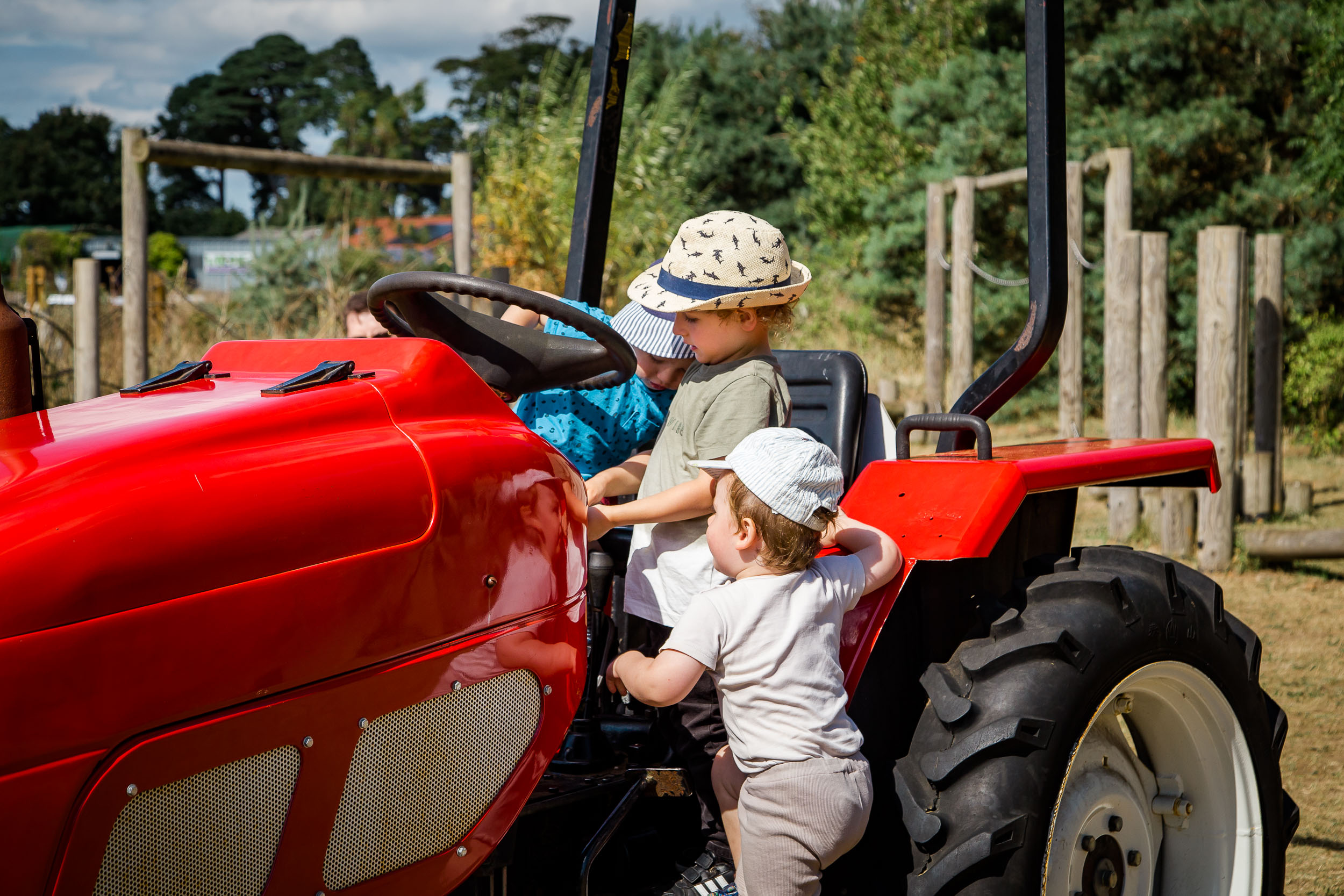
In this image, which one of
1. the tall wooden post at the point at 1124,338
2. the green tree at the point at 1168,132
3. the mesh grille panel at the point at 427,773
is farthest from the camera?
the green tree at the point at 1168,132

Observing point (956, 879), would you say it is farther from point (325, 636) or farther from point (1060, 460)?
point (325, 636)

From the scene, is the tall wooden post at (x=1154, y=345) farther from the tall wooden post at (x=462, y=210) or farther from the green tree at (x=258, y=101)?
the green tree at (x=258, y=101)

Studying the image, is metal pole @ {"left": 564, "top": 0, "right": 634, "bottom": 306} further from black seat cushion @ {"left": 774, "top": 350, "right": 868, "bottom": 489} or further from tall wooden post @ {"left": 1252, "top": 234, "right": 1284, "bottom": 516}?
tall wooden post @ {"left": 1252, "top": 234, "right": 1284, "bottom": 516}

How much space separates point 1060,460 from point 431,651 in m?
1.16

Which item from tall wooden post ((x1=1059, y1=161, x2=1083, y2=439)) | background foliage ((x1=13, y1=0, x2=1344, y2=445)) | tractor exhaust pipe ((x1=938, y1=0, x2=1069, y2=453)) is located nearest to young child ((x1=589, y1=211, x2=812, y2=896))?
tractor exhaust pipe ((x1=938, y1=0, x2=1069, y2=453))

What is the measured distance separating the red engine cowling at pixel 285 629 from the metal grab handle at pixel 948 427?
0.68 meters

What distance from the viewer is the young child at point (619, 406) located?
2.40 metres

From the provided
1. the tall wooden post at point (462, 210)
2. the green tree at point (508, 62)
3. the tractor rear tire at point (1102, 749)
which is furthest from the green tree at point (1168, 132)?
the green tree at point (508, 62)

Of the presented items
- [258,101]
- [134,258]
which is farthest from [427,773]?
[258,101]

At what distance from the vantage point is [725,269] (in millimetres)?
1990

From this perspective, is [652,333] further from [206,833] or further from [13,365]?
[206,833]

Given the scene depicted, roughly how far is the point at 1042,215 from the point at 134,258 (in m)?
4.59

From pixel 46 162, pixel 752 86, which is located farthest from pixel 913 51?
pixel 46 162

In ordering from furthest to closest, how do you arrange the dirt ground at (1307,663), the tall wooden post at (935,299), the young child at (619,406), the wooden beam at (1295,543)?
the tall wooden post at (935,299) < the wooden beam at (1295,543) < the dirt ground at (1307,663) < the young child at (619,406)
